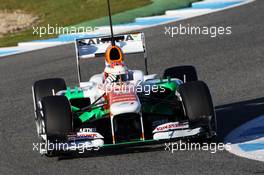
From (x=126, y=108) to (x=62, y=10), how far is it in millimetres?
13497

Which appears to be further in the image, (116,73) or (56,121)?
(116,73)

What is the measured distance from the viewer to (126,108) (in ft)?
30.2

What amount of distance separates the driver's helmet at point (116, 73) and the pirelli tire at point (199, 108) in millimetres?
960

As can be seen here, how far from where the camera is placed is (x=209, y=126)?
30.3ft

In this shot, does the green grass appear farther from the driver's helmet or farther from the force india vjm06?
the driver's helmet

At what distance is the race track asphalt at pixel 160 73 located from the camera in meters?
8.84

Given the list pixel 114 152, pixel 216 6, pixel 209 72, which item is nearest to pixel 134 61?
pixel 209 72

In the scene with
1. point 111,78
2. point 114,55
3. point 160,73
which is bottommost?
point 160,73

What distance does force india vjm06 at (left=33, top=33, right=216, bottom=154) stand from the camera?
927 centimetres

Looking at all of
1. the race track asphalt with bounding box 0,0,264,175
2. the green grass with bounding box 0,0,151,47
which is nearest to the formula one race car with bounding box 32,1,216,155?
the race track asphalt with bounding box 0,0,264,175

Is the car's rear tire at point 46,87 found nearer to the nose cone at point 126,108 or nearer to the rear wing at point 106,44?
the rear wing at point 106,44

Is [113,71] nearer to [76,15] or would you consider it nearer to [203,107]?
[203,107]

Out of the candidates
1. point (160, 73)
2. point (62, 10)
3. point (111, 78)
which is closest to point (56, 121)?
point (111, 78)

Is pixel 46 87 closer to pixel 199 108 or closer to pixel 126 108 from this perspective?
pixel 126 108
